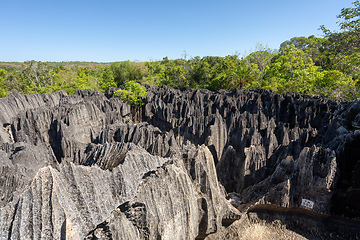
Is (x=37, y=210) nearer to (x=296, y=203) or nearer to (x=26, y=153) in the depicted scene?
→ (x=26, y=153)

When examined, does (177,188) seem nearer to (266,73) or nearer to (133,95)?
(133,95)

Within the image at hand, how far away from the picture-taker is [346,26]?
15.7 metres

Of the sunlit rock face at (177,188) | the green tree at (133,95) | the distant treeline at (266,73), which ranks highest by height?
the distant treeline at (266,73)

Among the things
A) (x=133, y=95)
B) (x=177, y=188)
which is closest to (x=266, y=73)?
(x=133, y=95)

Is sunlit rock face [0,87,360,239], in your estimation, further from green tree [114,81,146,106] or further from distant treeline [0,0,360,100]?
distant treeline [0,0,360,100]

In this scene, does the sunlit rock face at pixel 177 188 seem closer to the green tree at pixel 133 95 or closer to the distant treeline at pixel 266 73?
the green tree at pixel 133 95

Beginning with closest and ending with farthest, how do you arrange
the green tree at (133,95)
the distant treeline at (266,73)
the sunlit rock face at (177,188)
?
the sunlit rock face at (177,188) < the distant treeline at (266,73) < the green tree at (133,95)

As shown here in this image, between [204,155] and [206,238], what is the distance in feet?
7.56

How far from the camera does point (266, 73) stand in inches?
1326

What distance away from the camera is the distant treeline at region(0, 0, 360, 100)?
16750mm

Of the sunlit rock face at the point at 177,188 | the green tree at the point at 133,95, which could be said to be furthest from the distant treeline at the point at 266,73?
the sunlit rock face at the point at 177,188

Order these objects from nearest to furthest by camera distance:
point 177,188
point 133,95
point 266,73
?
point 177,188 < point 133,95 < point 266,73

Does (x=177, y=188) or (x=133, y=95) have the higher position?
(x=133, y=95)

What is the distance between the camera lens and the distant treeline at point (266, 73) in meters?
16.8
